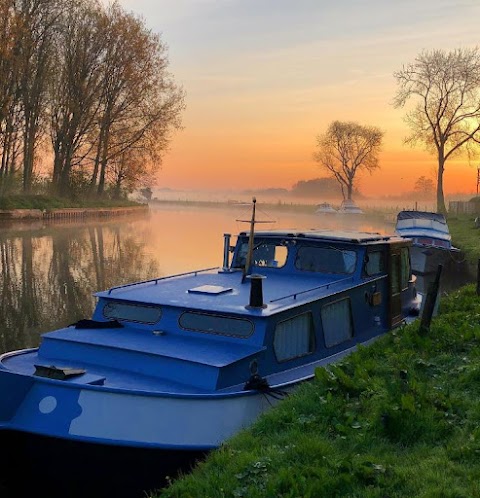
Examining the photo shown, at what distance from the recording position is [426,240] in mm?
29234

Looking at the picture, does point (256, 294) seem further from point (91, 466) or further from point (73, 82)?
point (73, 82)

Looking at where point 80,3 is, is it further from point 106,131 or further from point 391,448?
point 391,448

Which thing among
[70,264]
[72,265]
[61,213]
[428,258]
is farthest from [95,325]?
[61,213]

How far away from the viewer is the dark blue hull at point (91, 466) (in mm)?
6730

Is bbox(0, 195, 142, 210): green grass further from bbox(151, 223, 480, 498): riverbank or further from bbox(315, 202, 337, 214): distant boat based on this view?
bbox(315, 202, 337, 214): distant boat

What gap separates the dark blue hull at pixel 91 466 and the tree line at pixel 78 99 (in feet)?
125

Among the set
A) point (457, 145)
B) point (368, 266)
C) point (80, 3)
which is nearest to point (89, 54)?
point (80, 3)

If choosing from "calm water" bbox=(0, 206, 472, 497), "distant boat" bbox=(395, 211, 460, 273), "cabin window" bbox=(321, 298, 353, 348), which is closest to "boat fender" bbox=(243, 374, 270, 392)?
"cabin window" bbox=(321, 298, 353, 348)

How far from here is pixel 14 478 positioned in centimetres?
699

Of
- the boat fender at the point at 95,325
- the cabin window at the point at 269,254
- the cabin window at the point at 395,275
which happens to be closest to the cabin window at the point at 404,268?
the cabin window at the point at 395,275

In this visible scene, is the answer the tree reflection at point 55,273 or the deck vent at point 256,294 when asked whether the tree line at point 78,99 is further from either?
the deck vent at point 256,294

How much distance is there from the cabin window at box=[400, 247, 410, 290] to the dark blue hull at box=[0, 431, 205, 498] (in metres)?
7.00

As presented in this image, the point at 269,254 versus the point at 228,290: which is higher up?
the point at 269,254

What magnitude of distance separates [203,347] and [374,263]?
448 cm
